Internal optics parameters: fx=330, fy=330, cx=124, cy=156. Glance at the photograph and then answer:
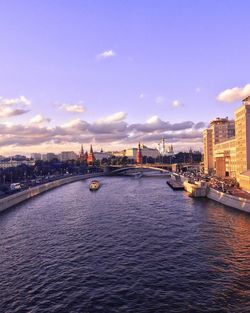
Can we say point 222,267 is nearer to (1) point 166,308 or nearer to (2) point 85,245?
(1) point 166,308

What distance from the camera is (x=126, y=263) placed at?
108ft

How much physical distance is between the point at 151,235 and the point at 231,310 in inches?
849

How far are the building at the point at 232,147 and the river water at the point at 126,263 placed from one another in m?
35.1

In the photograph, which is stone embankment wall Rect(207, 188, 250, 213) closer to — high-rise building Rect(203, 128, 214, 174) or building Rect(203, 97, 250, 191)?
building Rect(203, 97, 250, 191)

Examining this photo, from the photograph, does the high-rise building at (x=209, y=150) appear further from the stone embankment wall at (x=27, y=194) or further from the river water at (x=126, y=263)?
the river water at (x=126, y=263)

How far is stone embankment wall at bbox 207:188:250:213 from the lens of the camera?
59031 millimetres

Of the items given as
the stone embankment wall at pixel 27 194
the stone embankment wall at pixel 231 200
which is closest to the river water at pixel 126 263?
the stone embankment wall at pixel 231 200

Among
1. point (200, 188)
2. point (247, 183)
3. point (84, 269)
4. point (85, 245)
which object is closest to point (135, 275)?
point (84, 269)

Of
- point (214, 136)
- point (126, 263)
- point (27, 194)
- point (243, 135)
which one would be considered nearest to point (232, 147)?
point (243, 135)

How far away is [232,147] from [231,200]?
58.2 metres

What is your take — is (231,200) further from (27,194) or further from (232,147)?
(232,147)

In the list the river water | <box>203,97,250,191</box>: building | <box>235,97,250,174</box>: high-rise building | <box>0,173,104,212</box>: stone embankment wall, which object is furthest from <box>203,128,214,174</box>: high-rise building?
the river water

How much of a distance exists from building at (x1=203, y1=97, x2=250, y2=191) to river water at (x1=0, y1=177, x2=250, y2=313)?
3510 centimetres

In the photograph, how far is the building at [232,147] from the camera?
91125mm
